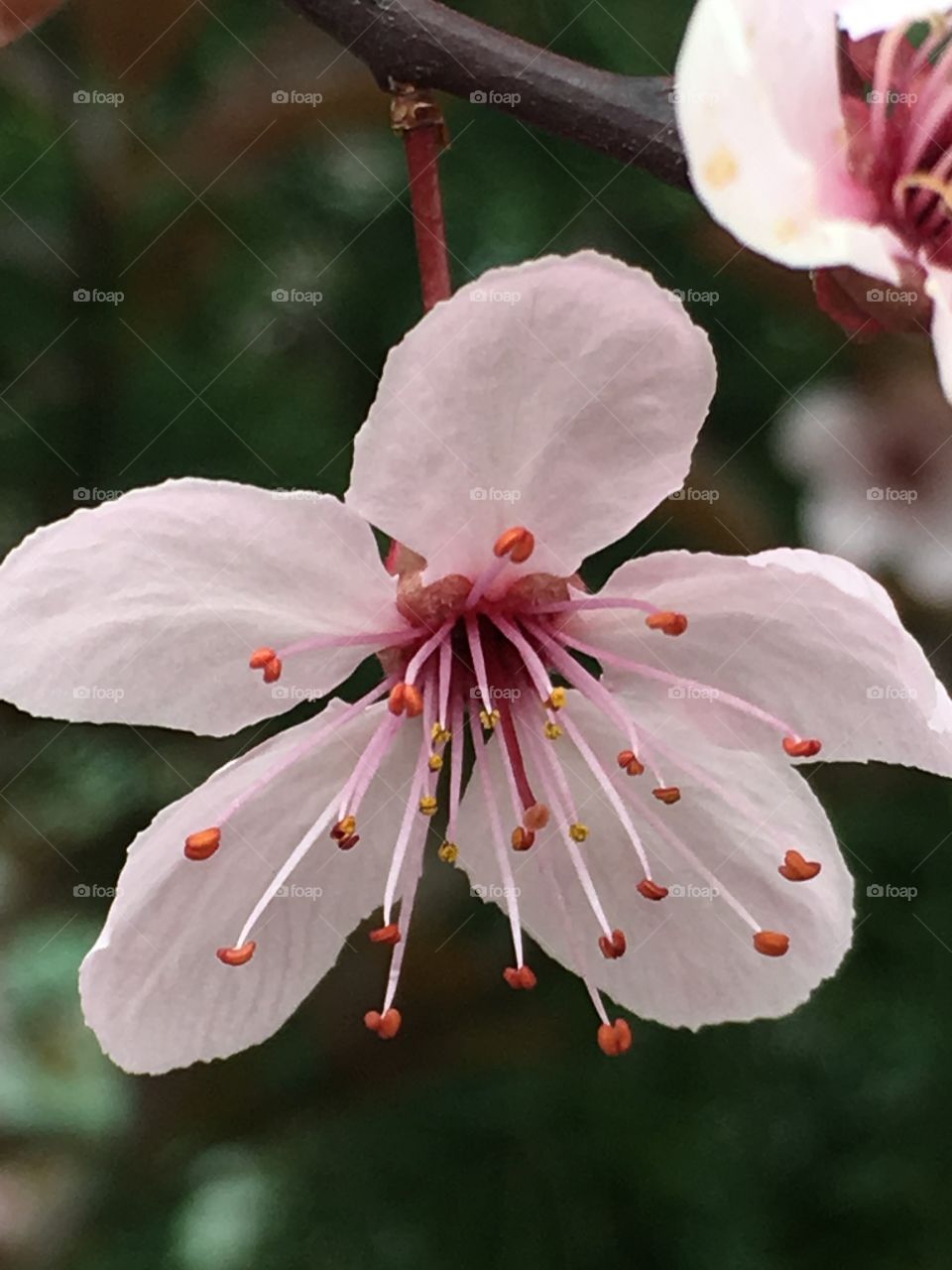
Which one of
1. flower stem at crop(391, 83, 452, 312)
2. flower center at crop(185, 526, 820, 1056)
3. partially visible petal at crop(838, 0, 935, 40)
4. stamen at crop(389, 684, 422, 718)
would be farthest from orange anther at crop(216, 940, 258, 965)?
partially visible petal at crop(838, 0, 935, 40)

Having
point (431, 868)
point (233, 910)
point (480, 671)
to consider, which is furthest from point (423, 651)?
point (431, 868)

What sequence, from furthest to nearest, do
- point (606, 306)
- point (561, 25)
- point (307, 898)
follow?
point (561, 25) < point (307, 898) < point (606, 306)

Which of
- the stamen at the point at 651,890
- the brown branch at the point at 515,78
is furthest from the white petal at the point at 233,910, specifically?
the brown branch at the point at 515,78

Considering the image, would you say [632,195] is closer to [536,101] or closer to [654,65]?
[654,65]

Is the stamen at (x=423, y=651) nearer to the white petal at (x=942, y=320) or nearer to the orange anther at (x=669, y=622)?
the orange anther at (x=669, y=622)

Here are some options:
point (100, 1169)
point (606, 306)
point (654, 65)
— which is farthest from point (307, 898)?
point (654, 65)

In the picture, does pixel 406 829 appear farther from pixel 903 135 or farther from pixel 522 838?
pixel 903 135

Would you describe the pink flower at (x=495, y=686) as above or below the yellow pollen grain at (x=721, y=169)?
below
